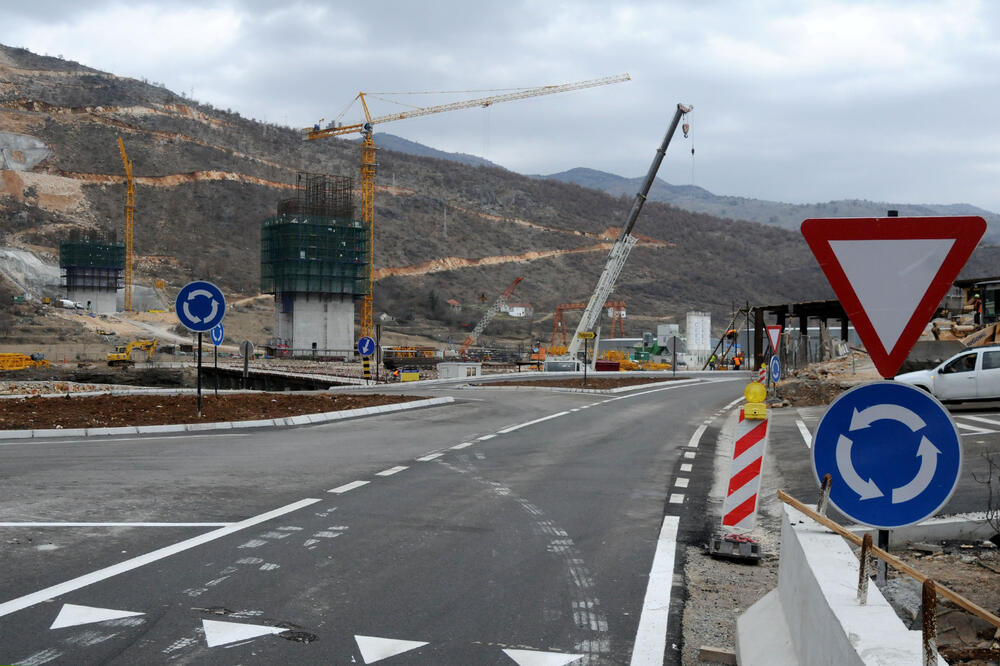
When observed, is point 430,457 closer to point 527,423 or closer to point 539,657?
point 527,423

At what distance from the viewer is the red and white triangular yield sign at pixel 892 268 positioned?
394cm

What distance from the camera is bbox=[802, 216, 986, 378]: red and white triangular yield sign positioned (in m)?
3.94

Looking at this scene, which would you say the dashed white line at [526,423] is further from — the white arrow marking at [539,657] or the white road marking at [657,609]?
the white arrow marking at [539,657]

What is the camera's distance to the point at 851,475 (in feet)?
12.5

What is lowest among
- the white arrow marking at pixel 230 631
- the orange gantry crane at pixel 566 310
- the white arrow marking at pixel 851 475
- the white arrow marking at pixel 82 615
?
the white arrow marking at pixel 230 631

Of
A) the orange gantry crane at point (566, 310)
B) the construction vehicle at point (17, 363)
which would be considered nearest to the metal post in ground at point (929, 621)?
the construction vehicle at point (17, 363)

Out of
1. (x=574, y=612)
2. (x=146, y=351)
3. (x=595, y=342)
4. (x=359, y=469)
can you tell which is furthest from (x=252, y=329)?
(x=574, y=612)

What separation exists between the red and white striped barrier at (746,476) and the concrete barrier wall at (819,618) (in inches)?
102

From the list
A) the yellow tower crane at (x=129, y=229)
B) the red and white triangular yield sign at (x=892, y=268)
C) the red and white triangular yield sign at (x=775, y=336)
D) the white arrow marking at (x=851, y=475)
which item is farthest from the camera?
the yellow tower crane at (x=129, y=229)

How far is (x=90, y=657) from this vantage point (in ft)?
15.1

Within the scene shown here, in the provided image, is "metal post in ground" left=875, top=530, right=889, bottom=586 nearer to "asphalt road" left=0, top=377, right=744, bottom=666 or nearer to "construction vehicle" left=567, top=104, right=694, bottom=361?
"asphalt road" left=0, top=377, right=744, bottom=666

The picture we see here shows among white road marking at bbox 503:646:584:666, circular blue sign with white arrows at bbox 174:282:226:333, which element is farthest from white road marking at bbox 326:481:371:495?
circular blue sign with white arrows at bbox 174:282:226:333

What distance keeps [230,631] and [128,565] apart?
1.78 metres

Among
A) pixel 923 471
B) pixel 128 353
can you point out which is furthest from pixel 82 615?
pixel 128 353
